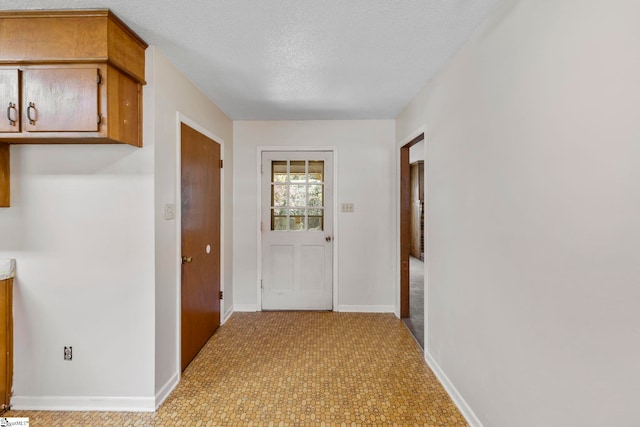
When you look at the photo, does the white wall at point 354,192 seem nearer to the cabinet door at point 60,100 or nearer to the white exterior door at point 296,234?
the white exterior door at point 296,234

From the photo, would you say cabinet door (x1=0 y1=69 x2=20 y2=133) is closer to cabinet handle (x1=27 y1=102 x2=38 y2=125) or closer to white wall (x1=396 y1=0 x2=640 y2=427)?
cabinet handle (x1=27 y1=102 x2=38 y2=125)

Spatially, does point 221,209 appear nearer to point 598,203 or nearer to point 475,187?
point 475,187

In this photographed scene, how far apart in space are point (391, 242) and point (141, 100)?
9.55ft

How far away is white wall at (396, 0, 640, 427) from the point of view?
1.01 m

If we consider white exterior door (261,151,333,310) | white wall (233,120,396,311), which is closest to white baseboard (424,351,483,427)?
white wall (233,120,396,311)

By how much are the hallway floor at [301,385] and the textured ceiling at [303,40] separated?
2299mm

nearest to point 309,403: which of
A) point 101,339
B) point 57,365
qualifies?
point 101,339

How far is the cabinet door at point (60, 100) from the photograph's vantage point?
1.82 metres

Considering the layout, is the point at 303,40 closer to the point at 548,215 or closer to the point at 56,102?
the point at 56,102

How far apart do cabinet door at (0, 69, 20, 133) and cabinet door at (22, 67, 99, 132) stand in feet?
0.12

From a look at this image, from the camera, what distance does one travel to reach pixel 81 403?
214 centimetres

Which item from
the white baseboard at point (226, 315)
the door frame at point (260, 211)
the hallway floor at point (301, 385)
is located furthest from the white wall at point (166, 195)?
the door frame at point (260, 211)

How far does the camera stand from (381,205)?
3.97 metres

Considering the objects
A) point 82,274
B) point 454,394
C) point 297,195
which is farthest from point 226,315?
point 454,394
